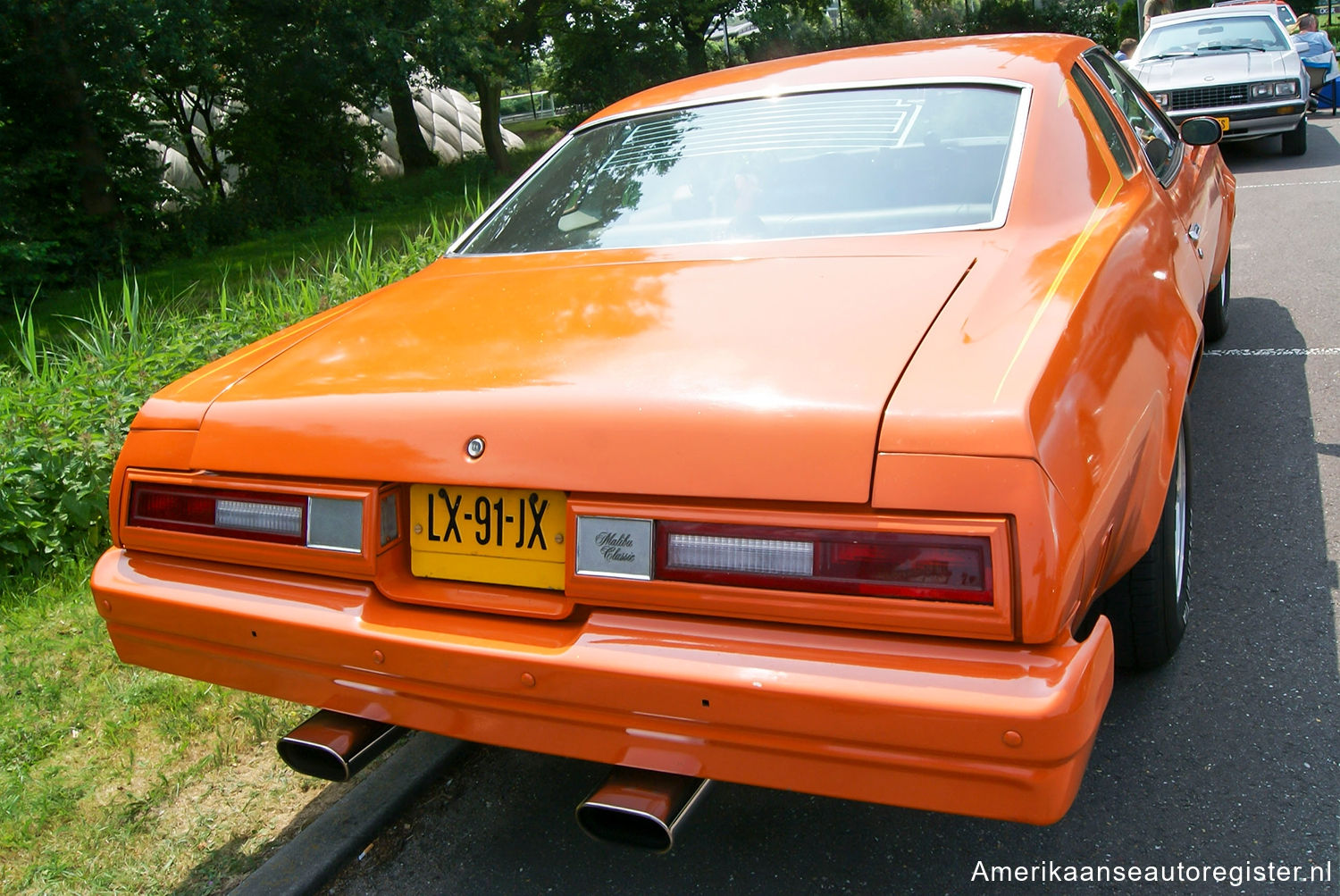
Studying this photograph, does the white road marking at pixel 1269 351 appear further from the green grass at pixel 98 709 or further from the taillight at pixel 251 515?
the taillight at pixel 251 515

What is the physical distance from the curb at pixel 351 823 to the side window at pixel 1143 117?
284 centimetres

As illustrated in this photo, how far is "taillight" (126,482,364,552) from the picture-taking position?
2.21 metres

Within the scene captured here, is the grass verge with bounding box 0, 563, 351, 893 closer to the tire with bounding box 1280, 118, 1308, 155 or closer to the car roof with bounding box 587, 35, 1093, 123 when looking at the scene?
the car roof with bounding box 587, 35, 1093, 123

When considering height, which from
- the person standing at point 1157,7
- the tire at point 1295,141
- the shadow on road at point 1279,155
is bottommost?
the shadow on road at point 1279,155

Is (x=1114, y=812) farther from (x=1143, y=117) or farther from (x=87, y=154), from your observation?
(x=87, y=154)

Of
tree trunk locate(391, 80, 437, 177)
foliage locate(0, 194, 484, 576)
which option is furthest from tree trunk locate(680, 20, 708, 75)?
foliage locate(0, 194, 484, 576)

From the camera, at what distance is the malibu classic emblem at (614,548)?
6.44 feet

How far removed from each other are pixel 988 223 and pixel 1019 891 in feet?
4.71

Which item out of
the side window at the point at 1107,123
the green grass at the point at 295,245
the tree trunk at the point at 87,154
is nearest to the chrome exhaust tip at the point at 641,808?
the side window at the point at 1107,123

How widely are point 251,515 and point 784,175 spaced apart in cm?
152

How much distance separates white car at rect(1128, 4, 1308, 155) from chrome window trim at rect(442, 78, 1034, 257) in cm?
949

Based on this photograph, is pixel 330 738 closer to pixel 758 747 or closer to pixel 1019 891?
pixel 758 747

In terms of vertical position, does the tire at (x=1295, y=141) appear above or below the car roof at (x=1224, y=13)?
below

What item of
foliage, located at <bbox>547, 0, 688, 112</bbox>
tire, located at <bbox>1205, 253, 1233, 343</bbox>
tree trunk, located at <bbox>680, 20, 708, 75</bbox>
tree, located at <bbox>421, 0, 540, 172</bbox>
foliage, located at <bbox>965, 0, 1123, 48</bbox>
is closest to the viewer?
tire, located at <bbox>1205, 253, 1233, 343</bbox>
